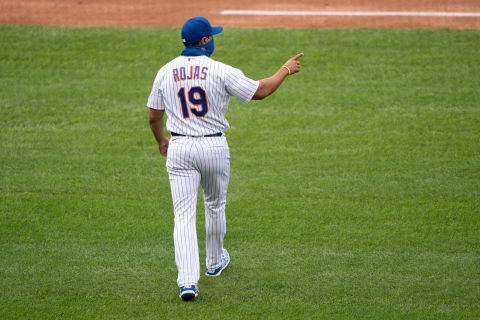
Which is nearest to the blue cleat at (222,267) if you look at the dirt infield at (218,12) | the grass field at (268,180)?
the grass field at (268,180)

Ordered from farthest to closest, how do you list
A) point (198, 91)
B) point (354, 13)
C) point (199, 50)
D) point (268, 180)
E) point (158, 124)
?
1. point (354, 13)
2. point (268, 180)
3. point (158, 124)
4. point (199, 50)
5. point (198, 91)

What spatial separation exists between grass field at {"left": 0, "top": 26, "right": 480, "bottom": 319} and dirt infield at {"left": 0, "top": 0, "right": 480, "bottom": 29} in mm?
462

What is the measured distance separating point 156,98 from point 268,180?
271 centimetres

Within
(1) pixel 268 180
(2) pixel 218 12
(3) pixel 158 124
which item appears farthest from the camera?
(2) pixel 218 12

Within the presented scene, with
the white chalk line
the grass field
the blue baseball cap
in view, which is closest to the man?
the blue baseball cap

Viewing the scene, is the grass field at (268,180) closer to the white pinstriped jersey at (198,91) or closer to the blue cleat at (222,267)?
the blue cleat at (222,267)

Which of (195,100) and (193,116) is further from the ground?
(195,100)

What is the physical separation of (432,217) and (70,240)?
326 centimetres

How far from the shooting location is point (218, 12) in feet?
41.3

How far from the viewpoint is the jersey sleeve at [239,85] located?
479cm

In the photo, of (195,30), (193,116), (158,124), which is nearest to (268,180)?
(158,124)

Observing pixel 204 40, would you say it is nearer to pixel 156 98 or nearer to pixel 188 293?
pixel 156 98

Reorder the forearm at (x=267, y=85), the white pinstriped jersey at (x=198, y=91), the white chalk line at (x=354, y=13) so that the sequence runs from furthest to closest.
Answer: the white chalk line at (x=354, y=13) → the forearm at (x=267, y=85) → the white pinstriped jersey at (x=198, y=91)

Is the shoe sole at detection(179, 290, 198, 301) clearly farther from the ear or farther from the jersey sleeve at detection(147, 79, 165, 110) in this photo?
the ear
